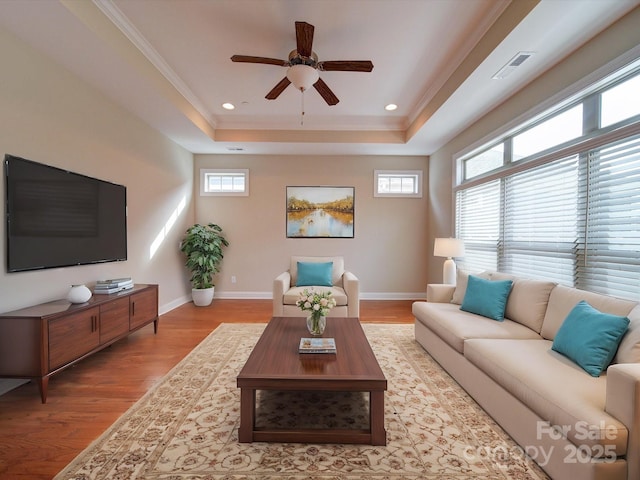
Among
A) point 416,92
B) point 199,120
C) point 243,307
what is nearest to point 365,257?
point 243,307

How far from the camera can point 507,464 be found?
1.53 metres

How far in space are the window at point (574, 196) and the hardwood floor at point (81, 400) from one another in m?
3.67

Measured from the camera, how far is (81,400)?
83.7 inches

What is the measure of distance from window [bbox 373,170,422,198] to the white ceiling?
4.16 ft

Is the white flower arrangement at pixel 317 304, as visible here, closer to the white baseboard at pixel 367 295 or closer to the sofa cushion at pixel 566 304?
the sofa cushion at pixel 566 304

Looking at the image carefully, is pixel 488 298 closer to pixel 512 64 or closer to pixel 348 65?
pixel 512 64

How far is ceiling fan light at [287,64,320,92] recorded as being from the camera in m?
2.58

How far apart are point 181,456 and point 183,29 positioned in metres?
3.27

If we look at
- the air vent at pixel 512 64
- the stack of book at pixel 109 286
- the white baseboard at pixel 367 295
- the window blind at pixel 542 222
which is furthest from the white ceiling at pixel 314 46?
the white baseboard at pixel 367 295

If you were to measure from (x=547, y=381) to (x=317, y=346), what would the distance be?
1319 millimetres

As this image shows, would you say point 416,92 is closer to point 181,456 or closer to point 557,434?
point 557,434

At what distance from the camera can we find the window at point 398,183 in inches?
218

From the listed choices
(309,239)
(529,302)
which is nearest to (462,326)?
(529,302)

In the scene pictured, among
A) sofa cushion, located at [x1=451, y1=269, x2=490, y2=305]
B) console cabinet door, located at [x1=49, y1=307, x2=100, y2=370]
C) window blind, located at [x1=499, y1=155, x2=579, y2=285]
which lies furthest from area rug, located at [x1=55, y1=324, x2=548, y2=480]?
window blind, located at [x1=499, y1=155, x2=579, y2=285]
